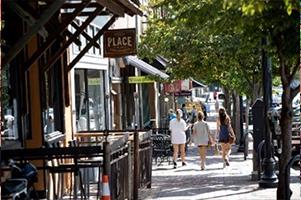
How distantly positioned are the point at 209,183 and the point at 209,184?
8.0 inches

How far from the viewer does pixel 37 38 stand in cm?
1130

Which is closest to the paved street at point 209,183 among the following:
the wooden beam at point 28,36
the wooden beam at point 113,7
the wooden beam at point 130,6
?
the wooden beam at point 130,6

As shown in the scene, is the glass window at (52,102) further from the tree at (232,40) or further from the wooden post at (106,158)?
the wooden post at (106,158)

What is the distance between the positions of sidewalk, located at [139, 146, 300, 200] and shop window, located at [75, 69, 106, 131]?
212 cm

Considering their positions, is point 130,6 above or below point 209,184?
above

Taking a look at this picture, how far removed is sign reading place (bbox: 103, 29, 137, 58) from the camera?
12.8 meters

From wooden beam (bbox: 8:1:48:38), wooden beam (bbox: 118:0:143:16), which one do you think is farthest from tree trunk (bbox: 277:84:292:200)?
wooden beam (bbox: 8:1:48:38)

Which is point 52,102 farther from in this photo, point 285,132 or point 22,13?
point 285,132

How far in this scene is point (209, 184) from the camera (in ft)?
45.8

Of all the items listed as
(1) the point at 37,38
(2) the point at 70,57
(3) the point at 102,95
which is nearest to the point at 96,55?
(3) the point at 102,95

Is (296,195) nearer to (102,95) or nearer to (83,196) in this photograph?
(83,196)

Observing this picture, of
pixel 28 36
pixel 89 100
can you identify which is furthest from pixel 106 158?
pixel 89 100

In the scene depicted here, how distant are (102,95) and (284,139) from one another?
1157 cm

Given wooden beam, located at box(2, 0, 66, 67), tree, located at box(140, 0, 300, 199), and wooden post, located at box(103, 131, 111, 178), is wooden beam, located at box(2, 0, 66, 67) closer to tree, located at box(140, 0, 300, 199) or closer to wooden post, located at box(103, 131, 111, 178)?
tree, located at box(140, 0, 300, 199)
